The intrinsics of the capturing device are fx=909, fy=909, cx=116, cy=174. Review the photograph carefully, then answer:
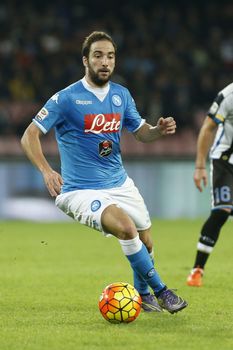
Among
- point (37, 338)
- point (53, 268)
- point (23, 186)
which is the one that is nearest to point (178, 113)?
point (23, 186)

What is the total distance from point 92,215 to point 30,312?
97 centimetres

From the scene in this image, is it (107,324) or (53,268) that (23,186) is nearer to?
(53,268)

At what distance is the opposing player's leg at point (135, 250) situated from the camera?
639 cm

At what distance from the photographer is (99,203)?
6.54 metres

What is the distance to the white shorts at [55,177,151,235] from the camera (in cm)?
653

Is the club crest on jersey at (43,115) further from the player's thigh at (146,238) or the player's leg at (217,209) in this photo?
A: the player's leg at (217,209)

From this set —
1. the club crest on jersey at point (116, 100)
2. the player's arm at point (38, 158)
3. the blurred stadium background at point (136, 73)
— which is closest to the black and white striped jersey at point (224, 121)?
the club crest on jersey at point (116, 100)

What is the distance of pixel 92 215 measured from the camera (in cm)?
650

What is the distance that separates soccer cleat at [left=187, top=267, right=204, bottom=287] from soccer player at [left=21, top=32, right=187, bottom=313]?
61.8 inches

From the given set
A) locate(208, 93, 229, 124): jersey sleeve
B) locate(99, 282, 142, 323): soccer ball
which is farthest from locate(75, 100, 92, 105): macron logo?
locate(208, 93, 229, 124): jersey sleeve

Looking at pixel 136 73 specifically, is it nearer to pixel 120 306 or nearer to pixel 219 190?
pixel 219 190

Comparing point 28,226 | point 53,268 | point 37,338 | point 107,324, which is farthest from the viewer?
point 28,226

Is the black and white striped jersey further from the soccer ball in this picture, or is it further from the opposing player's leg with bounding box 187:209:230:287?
the soccer ball

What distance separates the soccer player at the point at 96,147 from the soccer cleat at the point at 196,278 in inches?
61.8
